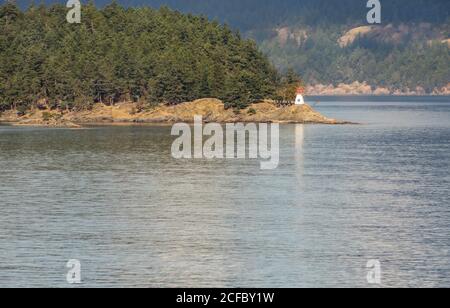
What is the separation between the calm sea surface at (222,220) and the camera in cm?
5725

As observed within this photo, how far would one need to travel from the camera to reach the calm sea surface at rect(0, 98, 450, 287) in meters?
57.2

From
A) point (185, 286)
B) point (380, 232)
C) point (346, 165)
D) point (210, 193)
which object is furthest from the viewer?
point (346, 165)

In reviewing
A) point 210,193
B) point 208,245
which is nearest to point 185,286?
point 208,245

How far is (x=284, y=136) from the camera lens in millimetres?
176750

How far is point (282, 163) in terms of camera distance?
124m

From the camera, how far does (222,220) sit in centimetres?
7450

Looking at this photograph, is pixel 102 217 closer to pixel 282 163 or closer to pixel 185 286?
pixel 185 286
